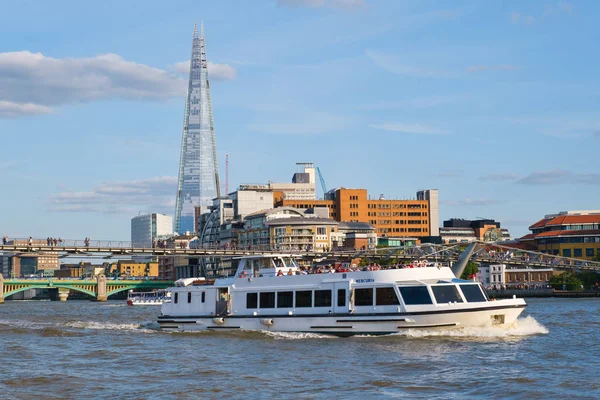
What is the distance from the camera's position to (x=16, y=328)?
62.7 metres

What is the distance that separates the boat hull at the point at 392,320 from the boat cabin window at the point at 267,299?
680mm

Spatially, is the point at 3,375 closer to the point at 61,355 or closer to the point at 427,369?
the point at 61,355

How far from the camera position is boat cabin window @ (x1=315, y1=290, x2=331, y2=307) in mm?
47375

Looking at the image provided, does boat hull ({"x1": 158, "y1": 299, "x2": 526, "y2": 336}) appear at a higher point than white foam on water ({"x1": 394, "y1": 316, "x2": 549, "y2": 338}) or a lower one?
higher

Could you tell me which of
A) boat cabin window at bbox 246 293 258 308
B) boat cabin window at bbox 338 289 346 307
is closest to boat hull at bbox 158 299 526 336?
boat cabin window at bbox 338 289 346 307

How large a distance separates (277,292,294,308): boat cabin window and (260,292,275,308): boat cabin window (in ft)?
1.40

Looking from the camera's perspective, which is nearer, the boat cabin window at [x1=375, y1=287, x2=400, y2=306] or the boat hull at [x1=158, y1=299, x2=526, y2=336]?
the boat hull at [x1=158, y1=299, x2=526, y2=336]

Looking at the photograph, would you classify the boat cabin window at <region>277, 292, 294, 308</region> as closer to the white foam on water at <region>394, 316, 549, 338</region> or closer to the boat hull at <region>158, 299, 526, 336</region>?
the boat hull at <region>158, 299, 526, 336</region>

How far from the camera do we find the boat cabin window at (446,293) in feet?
145

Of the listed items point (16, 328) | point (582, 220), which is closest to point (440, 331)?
point (16, 328)

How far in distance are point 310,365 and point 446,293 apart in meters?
10.9

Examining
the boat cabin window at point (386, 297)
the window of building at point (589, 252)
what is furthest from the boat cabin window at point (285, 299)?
the window of building at point (589, 252)

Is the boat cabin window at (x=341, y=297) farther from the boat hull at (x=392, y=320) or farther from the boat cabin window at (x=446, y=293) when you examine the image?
the boat cabin window at (x=446, y=293)

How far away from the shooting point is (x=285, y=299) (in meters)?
49.3
